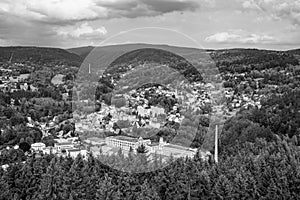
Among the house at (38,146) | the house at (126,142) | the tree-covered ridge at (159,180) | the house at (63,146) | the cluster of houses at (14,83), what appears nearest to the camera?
the tree-covered ridge at (159,180)

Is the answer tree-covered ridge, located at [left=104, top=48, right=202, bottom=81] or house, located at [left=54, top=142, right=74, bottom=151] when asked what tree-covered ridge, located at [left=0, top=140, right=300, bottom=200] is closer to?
tree-covered ridge, located at [left=104, top=48, right=202, bottom=81]

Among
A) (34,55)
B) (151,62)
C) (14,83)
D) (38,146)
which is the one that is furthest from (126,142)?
(34,55)

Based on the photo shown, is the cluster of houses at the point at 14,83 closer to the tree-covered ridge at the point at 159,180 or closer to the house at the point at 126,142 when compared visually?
the house at the point at 126,142

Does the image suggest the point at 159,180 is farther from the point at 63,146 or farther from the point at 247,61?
the point at 247,61

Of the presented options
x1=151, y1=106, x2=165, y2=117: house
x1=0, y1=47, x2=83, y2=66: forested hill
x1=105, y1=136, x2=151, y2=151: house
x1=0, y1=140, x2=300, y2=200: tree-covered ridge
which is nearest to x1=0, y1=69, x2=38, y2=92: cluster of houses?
x1=0, y1=47, x2=83, y2=66: forested hill

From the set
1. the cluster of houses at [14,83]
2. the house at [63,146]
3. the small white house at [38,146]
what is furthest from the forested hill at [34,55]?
the house at [63,146]

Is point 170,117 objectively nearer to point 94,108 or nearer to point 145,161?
point 94,108

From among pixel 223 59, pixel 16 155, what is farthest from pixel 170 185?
pixel 223 59
